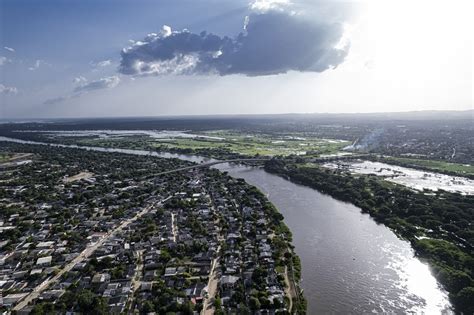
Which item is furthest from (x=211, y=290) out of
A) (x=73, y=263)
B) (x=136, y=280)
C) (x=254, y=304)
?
(x=73, y=263)

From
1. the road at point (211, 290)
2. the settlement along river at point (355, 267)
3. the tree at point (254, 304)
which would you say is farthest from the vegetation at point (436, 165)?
the tree at point (254, 304)

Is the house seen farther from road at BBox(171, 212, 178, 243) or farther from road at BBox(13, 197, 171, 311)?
road at BBox(171, 212, 178, 243)

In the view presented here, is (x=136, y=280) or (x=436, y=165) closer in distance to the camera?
(x=136, y=280)

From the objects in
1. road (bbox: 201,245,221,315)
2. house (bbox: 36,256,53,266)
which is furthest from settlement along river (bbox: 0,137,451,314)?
house (bbox: 36,256,53,266)

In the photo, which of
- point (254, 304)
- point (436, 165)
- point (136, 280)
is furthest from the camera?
point (436, 165)

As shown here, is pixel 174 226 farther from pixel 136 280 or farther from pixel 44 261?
pixel 44 261

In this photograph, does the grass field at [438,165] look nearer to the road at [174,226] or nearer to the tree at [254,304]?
the road at [174,226]

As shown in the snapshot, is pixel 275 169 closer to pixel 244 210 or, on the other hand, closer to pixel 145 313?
pixel 244 210
